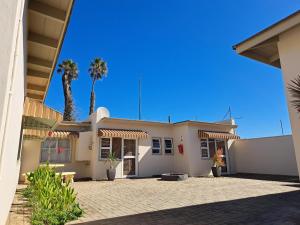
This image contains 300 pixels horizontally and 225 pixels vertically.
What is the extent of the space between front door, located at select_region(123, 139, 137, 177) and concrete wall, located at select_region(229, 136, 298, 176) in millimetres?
10547

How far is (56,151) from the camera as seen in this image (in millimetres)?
18484

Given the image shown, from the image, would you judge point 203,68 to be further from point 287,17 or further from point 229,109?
point 287,17

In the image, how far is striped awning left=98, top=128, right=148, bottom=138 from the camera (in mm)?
18266

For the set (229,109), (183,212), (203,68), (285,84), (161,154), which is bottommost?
(183,212)

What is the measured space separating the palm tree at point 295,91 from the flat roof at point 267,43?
1.45 m

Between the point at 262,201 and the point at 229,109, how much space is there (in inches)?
804

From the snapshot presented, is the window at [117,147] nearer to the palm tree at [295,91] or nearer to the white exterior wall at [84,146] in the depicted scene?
the white exterior wall at [84,146]

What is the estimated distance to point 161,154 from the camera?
2147 cm

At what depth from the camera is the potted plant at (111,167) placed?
58.1ft

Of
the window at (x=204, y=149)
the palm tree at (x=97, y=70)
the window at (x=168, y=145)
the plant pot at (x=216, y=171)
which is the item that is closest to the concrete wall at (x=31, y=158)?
the window at (x=168, y=145)

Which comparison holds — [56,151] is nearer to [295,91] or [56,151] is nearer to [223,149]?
[223,149]

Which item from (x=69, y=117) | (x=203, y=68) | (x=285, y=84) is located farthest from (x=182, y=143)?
(x=69, y=117)

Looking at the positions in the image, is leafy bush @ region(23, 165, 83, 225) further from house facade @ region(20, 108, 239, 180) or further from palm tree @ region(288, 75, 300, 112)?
house facade @ region(20, 108, 239, 180)

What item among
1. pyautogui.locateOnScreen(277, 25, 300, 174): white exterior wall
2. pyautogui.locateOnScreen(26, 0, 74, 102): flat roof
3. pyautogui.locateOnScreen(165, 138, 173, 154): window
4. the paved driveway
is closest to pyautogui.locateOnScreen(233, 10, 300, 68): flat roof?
pyautogui.locateOnScreen(277, 25, 300, 174): white exterior wall
